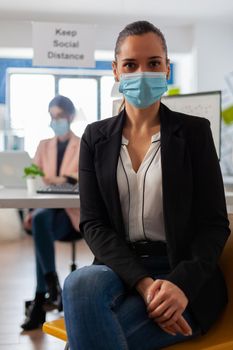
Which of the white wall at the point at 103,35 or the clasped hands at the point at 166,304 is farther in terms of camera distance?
the white wall at the point at 103,35

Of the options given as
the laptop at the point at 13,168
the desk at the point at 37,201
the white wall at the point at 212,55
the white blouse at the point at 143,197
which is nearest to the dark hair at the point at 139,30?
the white blouse at the point at 143,197

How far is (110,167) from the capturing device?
1.40 m

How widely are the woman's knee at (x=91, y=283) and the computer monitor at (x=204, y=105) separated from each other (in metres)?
1.56

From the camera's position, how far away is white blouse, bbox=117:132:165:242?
53.9 inches

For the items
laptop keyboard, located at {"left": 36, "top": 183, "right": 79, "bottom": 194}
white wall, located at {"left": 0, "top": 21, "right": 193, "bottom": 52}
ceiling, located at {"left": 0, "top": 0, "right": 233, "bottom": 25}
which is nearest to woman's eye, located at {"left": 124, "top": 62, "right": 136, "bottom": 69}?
laptop keyboard, located at {"left": 36, "top": 183, "right": 79, "bottom": 194}

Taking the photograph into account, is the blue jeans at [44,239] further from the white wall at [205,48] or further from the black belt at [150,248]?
the white wall at [205,48]

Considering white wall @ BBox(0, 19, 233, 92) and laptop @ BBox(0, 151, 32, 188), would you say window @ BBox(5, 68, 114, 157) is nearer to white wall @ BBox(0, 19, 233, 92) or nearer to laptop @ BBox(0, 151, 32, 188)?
white wall @ BBox(0, 19, 233, 92)

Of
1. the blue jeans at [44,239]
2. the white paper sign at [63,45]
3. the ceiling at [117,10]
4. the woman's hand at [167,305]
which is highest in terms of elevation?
the ceiling at [117,10]

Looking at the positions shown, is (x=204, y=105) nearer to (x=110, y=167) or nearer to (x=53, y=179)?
(x=53, y=179)

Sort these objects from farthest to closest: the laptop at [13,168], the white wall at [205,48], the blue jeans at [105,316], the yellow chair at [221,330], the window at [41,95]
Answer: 1. the window at [41,95]
2. the white wall at [205,48]
3. the laptop at [13,168]
4. the yellow chair at [221,330]
5. the blue jeans at [105,316]

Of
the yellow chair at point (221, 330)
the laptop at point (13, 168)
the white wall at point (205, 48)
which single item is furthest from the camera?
the white wall at point (205, 48)

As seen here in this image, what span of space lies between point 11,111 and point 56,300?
4.80 meters

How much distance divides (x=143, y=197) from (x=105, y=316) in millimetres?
351

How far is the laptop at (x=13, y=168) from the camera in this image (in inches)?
115
